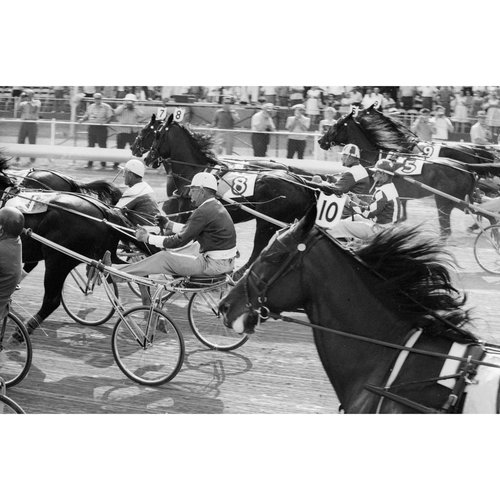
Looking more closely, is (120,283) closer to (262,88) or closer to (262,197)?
(262,197)

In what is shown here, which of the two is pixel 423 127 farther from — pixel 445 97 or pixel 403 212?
pixel 403 212

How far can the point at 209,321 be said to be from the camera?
6.22 metres

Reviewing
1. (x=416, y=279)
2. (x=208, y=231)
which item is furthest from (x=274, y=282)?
(x=208, y=231)

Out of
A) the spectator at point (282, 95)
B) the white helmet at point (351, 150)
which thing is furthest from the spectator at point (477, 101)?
the spectator at point (282, 95)

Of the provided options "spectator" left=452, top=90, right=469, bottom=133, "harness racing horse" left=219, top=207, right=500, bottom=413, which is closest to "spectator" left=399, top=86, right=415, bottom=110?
"spectator" left=452, top=90, right=469, bottom=133

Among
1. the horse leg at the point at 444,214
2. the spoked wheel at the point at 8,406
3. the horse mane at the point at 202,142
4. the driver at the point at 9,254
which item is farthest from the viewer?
the horse mane at the point at 202,142

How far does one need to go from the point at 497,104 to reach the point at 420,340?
109 inches

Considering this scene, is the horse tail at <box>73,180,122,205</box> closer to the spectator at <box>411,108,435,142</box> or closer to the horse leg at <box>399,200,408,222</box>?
the horse leg at <box>399,200,408,222</box>

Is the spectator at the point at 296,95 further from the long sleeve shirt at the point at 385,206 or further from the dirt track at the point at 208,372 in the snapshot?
the dirt track at the point at 208,372

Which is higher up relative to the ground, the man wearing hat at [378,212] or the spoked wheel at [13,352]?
the man wearing hat at [378,212]

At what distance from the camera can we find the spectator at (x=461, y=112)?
19.9 ft

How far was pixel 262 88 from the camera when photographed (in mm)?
6023

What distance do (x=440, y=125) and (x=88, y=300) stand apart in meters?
3.37

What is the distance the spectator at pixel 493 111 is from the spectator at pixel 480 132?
0.16ft
